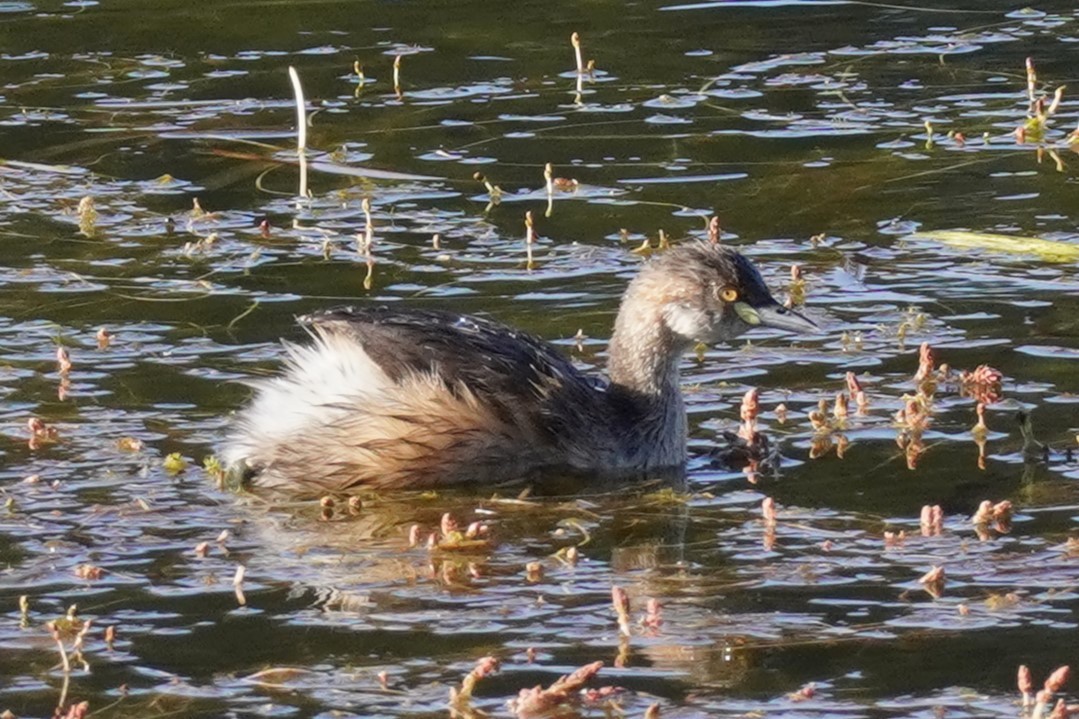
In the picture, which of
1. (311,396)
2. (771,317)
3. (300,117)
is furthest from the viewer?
(300,117)

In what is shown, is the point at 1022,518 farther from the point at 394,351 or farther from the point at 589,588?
the point at 394,351

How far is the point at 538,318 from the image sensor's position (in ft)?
29.3

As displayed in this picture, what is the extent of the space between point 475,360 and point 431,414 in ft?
0.76

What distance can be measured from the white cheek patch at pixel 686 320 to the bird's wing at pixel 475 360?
0.49 meters

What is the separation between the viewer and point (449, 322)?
7.48 m

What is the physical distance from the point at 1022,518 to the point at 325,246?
3921 millimetres

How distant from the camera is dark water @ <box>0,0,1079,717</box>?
5750mm

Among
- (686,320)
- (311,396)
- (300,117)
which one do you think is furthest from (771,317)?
(300,117)

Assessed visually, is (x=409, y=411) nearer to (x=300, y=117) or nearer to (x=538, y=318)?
(x=538, y=318)

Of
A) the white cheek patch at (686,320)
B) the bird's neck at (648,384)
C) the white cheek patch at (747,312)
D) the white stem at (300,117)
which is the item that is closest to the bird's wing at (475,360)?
the bird's neck at (648,384)

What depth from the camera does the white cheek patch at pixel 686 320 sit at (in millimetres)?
7898

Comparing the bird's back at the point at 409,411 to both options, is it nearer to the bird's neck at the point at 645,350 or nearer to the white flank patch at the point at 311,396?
the white flank patch at the point at 311,396

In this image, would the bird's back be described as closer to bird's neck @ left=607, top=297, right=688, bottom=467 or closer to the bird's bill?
bird's neck @ left=607, top=297, right=688, bottom=467

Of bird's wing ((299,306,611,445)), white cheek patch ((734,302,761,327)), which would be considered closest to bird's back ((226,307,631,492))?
bird's wing ((299,306,611,445))
